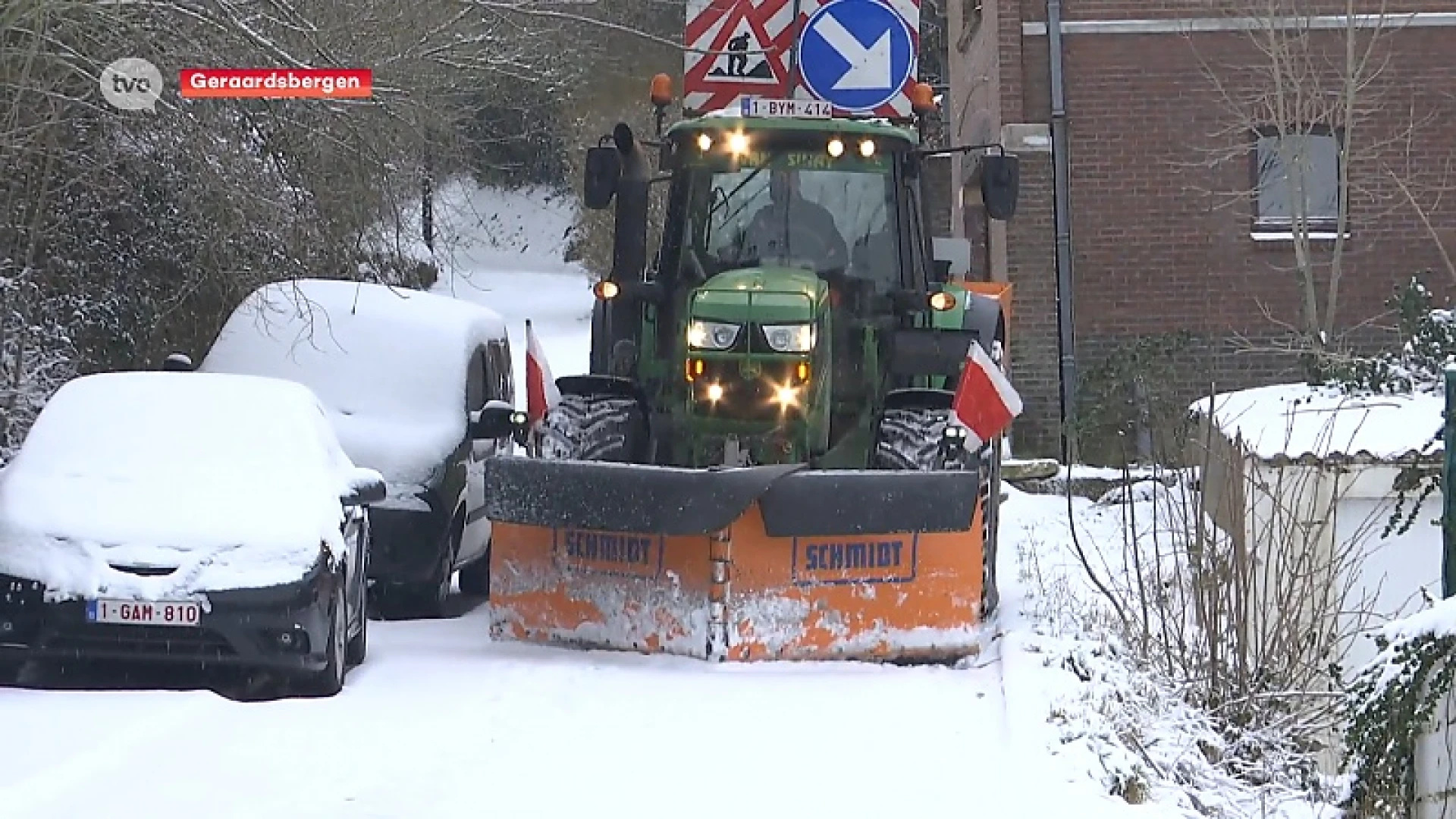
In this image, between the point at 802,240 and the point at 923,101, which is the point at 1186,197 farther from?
the point at 802,240

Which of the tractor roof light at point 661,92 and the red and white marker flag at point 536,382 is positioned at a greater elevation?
the tractor roof light at point 661,92

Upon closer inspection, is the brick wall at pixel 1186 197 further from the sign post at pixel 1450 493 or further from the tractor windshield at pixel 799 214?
the sign post at pixel 1450 493

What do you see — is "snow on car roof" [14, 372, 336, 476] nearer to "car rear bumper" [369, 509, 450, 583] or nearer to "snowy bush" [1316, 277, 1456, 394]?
"car rear bumper" [369, 509, 450, 583]

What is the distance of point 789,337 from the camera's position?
30.7 ft

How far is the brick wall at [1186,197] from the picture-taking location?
61.2 ft

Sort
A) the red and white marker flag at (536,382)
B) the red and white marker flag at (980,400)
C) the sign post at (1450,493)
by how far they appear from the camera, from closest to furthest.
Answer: the sign post at (1450,493) → the red and white marker flag at (980,400) → the red and white marker flag at (536,382)

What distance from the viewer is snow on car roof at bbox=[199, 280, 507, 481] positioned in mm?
11062

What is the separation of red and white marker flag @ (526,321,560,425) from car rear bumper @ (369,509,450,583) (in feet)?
2.62

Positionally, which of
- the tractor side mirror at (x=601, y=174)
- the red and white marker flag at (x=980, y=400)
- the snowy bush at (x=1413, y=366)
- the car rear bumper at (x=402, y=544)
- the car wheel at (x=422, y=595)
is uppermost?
the tractor side mirror at (x=601, y=174)

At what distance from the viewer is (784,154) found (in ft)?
33.6

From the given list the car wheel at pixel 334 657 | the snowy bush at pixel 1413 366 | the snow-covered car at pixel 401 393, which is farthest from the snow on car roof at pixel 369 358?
the snowy bush at pixel 1413 366

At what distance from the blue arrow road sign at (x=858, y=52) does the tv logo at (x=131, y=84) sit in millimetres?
3629

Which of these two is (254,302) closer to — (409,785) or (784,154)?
(784,154)

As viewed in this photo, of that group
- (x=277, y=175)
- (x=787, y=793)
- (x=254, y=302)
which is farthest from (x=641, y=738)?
(x=277, y=175)
